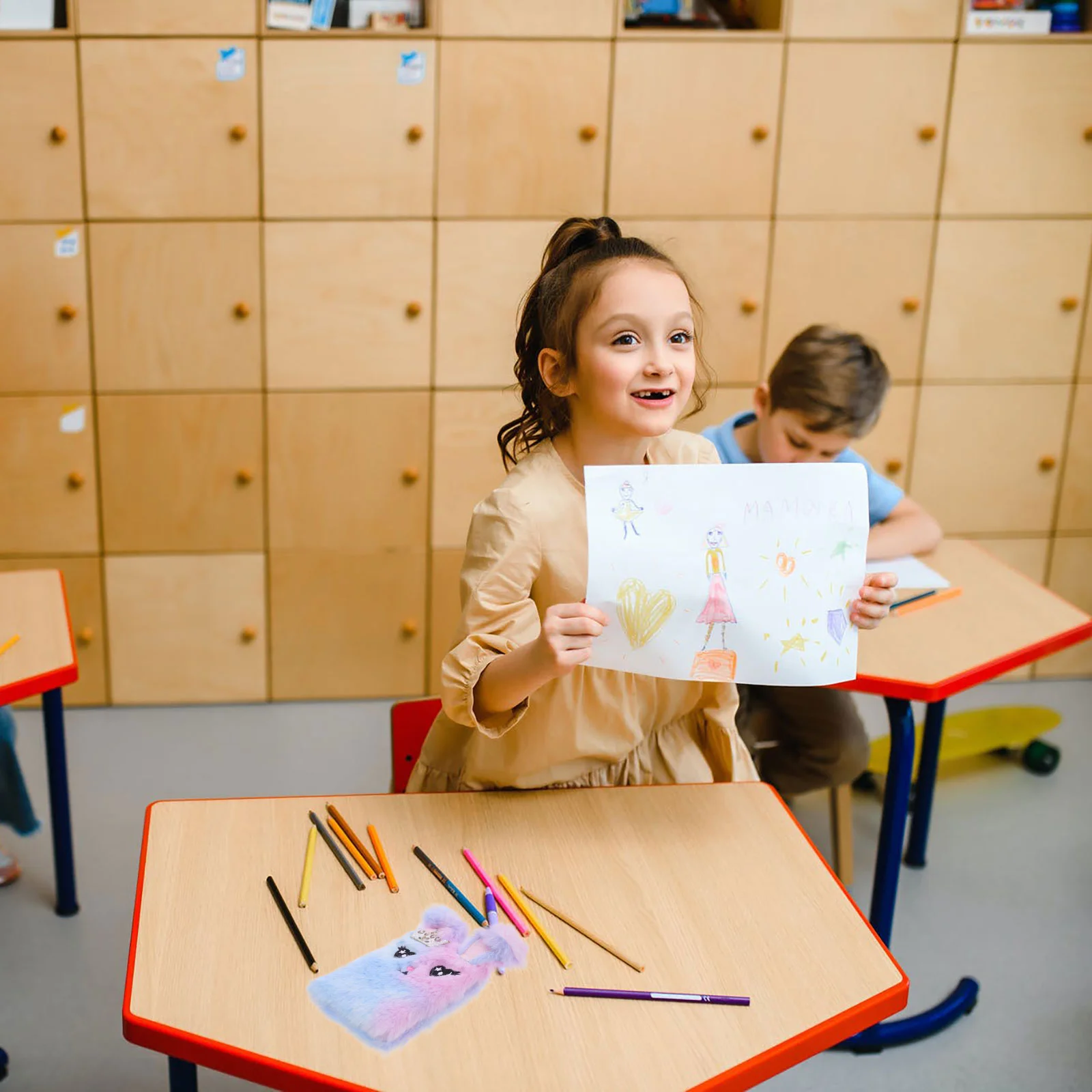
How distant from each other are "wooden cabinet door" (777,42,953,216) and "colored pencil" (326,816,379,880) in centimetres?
227

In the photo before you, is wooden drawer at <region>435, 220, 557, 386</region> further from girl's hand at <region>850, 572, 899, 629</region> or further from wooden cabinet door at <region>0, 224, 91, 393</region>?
girl's hand at <region>850, 572, 899, 629</region>

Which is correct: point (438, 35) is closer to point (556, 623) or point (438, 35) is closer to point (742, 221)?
point (742, 221)

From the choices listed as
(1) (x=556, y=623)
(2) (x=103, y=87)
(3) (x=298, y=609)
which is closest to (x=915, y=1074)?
(1) (x=556, y=623)

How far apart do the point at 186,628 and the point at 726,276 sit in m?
1.73

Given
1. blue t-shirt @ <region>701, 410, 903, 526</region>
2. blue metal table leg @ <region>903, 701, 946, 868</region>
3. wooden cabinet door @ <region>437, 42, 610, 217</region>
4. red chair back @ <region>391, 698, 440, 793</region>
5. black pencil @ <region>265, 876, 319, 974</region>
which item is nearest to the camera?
black pencil @ <region>265, 876, 319, 974</region>

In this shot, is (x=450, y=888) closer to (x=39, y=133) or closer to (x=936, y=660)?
(x=936, y=660)

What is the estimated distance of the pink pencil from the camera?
3.65 feet

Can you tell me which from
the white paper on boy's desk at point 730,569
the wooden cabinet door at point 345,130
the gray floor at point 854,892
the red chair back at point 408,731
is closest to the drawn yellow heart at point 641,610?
the white paper on boy's desk at point 730,569

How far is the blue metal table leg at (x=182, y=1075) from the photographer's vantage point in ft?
3.55

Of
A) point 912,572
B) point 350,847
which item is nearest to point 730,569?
point 350,847

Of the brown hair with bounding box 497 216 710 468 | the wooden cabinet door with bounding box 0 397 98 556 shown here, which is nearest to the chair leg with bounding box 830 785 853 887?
the brown hair with bounding box 497 216 710 468

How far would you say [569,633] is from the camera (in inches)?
45.8

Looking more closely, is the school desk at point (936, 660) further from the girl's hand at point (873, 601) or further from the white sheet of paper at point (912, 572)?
the girl's hand at point (873, 601)

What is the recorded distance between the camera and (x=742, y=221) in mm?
3020
